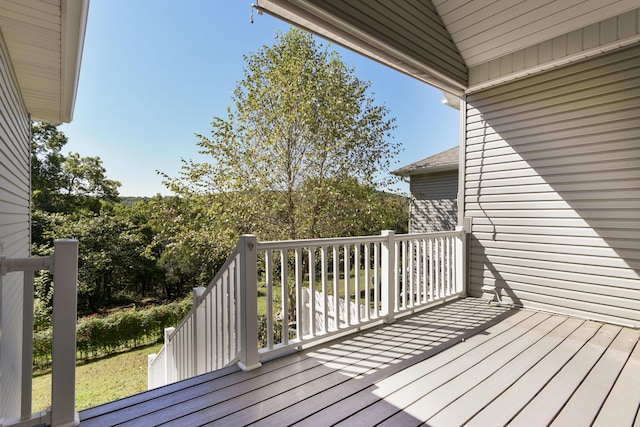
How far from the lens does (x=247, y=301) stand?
7.25 feet

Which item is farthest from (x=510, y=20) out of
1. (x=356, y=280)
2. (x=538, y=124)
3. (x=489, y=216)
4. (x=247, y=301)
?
(x=247, y=301)

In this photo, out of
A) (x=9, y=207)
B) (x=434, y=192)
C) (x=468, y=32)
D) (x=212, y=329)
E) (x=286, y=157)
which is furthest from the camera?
(x=434, y=192)

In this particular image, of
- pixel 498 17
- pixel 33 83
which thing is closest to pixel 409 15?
pixel 498 17

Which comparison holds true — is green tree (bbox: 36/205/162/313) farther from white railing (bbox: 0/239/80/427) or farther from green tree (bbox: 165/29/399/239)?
white railing (bbox: 0/239/80/427)

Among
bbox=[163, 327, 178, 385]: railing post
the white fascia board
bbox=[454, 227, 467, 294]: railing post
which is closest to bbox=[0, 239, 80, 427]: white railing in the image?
the white fascia board

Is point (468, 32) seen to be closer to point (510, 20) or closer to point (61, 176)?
point (510, 20)

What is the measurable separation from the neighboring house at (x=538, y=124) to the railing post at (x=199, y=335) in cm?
277

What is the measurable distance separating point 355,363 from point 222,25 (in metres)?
15.2

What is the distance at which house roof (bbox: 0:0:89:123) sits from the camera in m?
2.42

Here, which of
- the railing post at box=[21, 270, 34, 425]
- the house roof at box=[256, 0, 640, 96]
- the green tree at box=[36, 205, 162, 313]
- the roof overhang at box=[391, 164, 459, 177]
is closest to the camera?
the railing post at box=[21, 270, 34, 425]

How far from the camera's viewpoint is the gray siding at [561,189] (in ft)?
10.3

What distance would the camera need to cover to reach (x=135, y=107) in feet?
74.0

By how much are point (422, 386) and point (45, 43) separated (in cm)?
427

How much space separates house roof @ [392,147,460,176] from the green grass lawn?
29.9 ft
